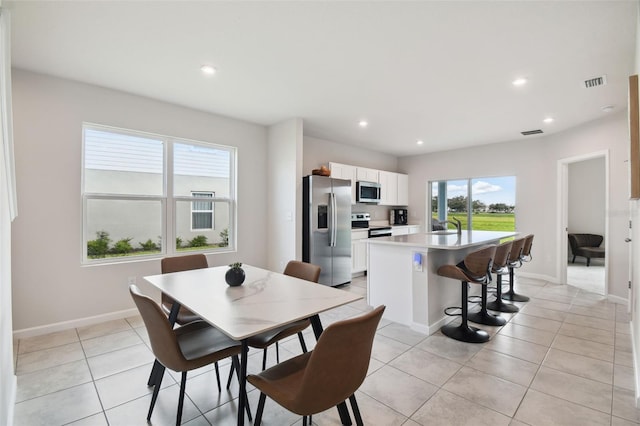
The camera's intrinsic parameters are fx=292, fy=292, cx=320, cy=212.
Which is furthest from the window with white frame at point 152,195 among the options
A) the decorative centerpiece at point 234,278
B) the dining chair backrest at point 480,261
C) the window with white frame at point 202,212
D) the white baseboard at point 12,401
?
the dining chair backrest at point 480,261

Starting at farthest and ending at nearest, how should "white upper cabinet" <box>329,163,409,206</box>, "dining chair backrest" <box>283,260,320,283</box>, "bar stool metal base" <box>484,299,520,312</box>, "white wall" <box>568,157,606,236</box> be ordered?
"white wall" <box>568,157,606,236</box>
"white upper cabinet" <box>329,163,409,206</box>
"bar stool metal base" <box>484,299,520,312</box>
"dining chair backrest" <box>283,260,320,283</box>

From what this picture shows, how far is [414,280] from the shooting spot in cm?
315

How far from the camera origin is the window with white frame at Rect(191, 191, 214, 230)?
4.15 metres

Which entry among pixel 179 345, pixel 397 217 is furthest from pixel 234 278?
pixel 397 217

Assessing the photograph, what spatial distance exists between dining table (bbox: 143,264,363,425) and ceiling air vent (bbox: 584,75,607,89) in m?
3.52

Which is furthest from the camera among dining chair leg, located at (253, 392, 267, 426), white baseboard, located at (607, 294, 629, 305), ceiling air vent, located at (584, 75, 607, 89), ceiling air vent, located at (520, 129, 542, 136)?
ceiling air vent, located at (520, 129, 542, 136)

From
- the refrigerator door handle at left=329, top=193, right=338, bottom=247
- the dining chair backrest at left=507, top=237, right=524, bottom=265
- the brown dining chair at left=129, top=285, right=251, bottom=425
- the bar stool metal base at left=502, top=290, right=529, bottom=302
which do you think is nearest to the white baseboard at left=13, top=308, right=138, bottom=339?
the brown dining chair at left=129, top=285, right=251, bottom=425

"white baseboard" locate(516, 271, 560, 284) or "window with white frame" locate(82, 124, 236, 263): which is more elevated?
"window with white frame" locate(82, 124, 236, 263)

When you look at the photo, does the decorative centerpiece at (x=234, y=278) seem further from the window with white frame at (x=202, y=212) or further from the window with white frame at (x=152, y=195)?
the window with white frame at (x=202, y=212)

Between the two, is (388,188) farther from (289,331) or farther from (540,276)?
(289,331)

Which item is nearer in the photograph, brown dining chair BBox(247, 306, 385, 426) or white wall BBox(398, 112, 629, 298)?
brown dining chair BBox(247, 306, 385, 426)

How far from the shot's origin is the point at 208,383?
2.17m

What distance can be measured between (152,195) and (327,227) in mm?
2550

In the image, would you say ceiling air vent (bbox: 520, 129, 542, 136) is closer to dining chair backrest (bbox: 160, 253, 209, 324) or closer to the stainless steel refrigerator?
the stainless steel refrigerator
